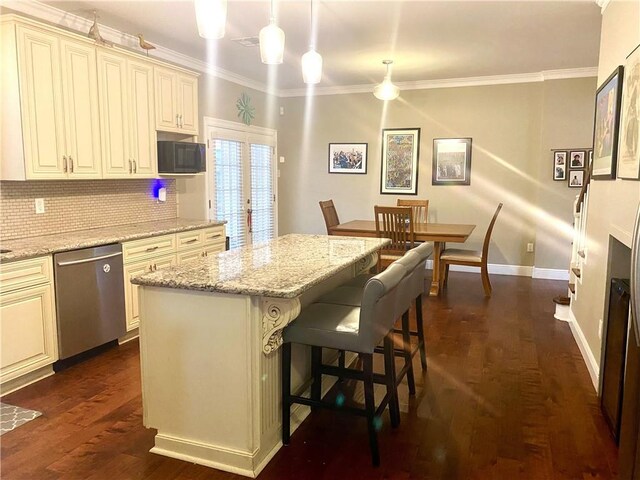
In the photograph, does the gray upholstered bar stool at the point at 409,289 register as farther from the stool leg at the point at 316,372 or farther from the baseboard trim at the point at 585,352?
the baseboard trim at the point at 585,352

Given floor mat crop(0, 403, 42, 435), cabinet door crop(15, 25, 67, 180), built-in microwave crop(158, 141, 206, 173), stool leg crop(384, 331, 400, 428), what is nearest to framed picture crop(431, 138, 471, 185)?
built-in microwave crop(158, 141, 206, 173)

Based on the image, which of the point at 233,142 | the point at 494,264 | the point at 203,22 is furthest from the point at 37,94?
the point at 494,264

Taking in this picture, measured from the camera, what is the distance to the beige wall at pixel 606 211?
8.32 ft

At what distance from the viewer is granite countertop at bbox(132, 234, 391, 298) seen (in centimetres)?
201

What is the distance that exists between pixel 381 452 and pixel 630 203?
5.78 ft

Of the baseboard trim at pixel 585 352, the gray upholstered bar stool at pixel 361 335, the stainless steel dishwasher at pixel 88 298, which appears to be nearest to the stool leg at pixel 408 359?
the gray upholstered bar stool at pixel 361 335

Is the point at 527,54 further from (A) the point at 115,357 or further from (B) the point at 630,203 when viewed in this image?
(A) the point at 115,357

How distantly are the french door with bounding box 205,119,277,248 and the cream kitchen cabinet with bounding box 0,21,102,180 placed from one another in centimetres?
204

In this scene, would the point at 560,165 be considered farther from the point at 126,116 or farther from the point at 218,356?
the point at 218,356

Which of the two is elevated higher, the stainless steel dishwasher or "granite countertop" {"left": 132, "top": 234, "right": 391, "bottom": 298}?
"granite countertop" {"left": 132, "top": 234, "right": 391, "bottom": 298}

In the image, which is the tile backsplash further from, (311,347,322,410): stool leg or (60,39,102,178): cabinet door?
(311,347,322,410): stool leg

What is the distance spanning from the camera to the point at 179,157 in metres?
4.53

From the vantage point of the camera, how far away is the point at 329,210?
5.66 meters

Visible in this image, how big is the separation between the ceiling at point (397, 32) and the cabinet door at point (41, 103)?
1.91 feet
